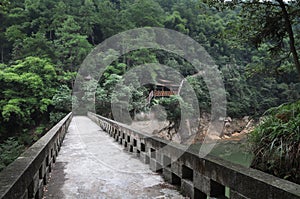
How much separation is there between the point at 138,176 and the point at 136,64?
31.2 m

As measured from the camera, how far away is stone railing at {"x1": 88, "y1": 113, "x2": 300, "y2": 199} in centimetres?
186

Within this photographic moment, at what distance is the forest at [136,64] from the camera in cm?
545

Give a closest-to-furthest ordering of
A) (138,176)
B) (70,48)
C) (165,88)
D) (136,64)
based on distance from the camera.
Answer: (138,176), (165,88), (136,64), (70,48)

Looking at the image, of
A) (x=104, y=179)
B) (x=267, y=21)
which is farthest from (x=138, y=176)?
(x=267, y=21)

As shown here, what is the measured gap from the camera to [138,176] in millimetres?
4227

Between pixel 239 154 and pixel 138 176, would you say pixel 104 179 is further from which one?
pixel 239 154

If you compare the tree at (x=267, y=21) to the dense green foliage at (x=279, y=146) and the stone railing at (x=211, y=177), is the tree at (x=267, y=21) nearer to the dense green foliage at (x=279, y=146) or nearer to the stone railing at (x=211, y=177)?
the dense green foliage at (x=279, y=146)

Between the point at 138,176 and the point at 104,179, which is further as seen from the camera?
the point at 138,176

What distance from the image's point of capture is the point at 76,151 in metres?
6.85

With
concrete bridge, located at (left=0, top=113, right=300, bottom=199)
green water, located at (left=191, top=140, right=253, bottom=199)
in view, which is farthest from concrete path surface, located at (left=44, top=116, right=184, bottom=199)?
green water, located at (left=191, top=140, right=253, bottom=199)

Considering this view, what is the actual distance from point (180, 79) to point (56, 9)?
23.4 m

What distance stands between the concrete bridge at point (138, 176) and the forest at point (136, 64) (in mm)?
883

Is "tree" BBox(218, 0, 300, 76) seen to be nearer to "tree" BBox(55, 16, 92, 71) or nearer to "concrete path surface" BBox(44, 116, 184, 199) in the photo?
"concrete path surface" BBox(44, 116, 184, 199)

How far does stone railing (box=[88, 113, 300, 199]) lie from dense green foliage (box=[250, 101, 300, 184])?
602mm
